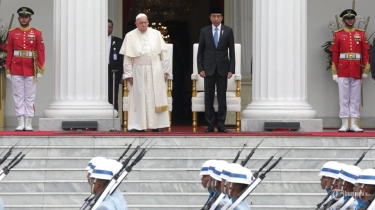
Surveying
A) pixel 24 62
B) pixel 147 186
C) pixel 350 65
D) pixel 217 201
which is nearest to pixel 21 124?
pixel 24 62

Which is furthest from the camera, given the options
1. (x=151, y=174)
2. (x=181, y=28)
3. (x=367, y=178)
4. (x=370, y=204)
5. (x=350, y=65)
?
(x=181, y=28)

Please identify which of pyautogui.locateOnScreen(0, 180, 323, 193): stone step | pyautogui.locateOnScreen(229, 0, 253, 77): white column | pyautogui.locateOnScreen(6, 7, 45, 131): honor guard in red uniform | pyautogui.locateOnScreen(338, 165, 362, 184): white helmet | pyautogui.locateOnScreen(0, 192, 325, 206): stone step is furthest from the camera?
pyautogui.locateOnScreen(229, 0, 253, 77): white column

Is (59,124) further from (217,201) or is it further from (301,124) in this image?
(217,201)

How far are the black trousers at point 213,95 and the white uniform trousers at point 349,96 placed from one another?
2020 millimetres

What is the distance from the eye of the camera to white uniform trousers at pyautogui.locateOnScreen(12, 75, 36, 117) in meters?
21.0

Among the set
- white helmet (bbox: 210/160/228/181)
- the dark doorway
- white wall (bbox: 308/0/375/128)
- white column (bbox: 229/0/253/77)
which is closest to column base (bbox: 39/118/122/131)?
white column (bbox: 229/0/253/77)

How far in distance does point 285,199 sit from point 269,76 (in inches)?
148

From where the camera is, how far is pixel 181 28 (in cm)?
2816

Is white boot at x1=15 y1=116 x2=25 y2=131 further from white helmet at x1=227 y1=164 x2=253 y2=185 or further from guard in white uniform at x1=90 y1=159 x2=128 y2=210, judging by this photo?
white helmet at x1=227 y1=164 x2=253 y2=185

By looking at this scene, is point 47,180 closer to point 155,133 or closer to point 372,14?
point 155,133

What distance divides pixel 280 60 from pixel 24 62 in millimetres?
4059

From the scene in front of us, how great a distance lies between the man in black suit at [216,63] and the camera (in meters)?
20.9

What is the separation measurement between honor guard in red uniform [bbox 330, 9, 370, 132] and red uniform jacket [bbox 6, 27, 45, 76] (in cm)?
476

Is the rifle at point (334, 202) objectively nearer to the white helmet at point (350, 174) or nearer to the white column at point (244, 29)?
the white helmet at point (350, 174)
